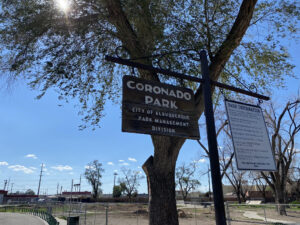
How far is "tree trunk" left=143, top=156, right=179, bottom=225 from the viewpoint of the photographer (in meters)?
5.70

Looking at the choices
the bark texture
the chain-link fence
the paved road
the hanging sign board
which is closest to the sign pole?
A: the hanging sign board

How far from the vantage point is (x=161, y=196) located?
584cm

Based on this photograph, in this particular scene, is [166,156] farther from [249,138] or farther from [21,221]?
[21,221]

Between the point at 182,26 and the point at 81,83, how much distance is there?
3.70m

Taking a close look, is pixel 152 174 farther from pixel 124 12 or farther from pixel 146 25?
pixel 124 12

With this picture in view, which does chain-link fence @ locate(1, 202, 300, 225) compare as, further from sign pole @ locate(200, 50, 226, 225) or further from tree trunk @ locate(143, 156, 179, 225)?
sign pole @ locate(200, 50, 226, 225)

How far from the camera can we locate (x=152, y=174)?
240 inches

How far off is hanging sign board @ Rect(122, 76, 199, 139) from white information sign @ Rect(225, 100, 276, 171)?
2.35ft

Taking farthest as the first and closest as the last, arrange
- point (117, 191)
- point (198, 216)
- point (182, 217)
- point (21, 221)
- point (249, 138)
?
point (117, 191), point (182, 217), point (198, 216), point (21, 221), point (249, 138)

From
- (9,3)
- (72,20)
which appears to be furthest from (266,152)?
(9,3)

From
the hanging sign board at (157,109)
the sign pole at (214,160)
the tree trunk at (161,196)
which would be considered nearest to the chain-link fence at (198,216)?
the tree trunk at (161,196)

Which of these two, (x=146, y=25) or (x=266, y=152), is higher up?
(x=146, y=25)

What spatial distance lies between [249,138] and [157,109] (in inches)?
70.6

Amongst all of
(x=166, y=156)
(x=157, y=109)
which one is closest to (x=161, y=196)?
(x=166, y=156)
